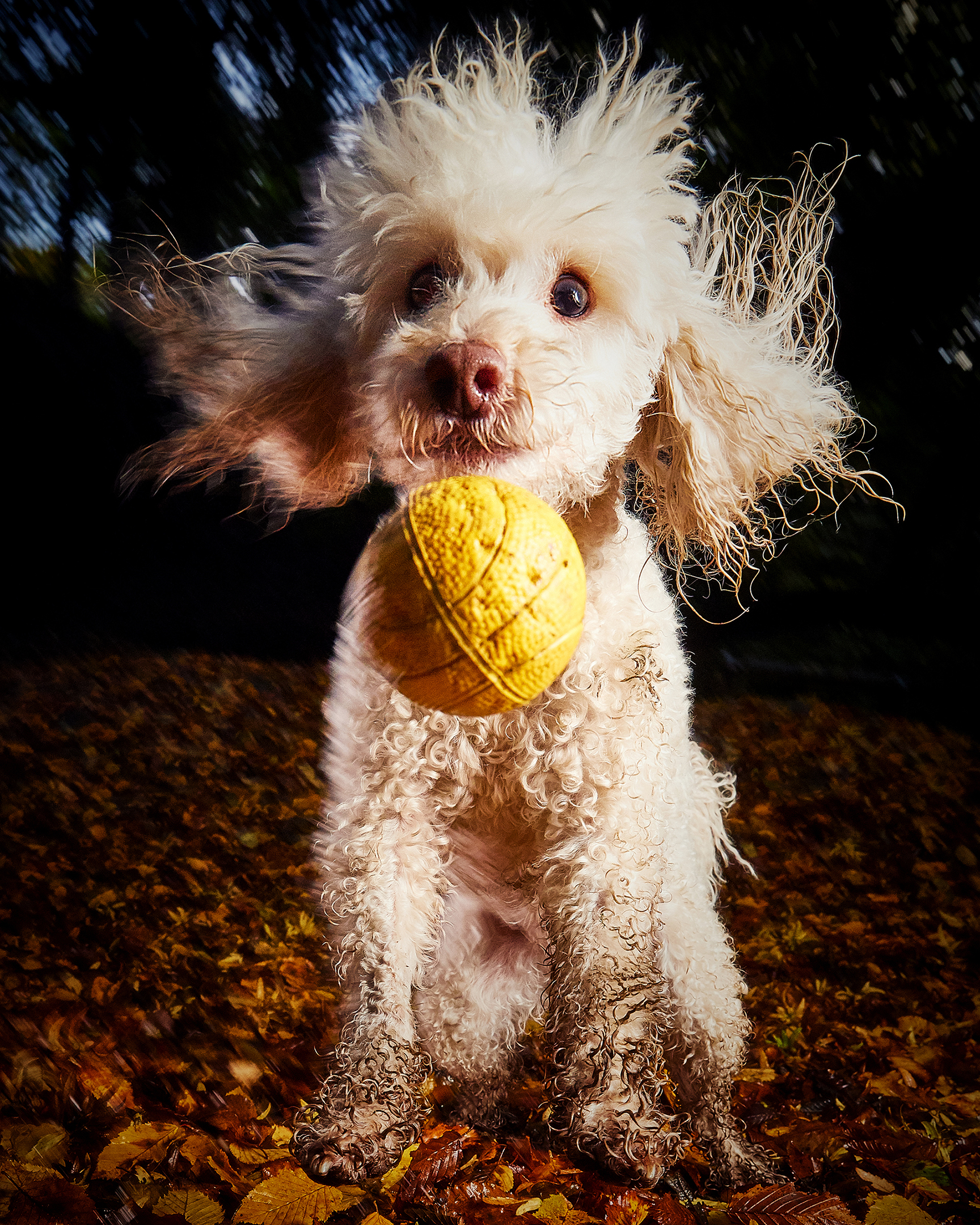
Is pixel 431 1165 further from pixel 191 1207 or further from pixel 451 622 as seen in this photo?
pixel 451 622

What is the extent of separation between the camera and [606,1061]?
3.80ft

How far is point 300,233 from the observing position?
154cm

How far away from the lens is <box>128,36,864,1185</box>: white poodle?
112cm

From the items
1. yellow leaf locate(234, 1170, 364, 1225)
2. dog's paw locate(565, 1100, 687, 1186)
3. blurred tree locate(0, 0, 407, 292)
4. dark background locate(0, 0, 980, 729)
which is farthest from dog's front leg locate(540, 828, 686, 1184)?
blurred tree locate(0, 0, 407, 292)

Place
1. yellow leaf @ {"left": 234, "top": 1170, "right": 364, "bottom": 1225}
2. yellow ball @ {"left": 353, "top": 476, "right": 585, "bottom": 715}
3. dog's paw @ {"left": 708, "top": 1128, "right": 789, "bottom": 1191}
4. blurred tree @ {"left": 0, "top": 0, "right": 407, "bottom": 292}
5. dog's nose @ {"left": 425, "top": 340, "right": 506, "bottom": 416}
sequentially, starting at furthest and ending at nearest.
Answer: blurred tree @ {"left": 0, "top": 0, "right": 407, "bottom": 292}, dog's paw @ {"left": 708, "top": 1128, "right": 789, "bottom": 1191}, yellow leaf @ {"left": 234, "top": 1170, "right": 364, "bottom": 1225}, dog's nose @ {"left": 425, "top": 340, "right": 506, "bottom": 416}, yellow ball @ {"left": 353, "top": 476, "right": 585, "bottom": 715}

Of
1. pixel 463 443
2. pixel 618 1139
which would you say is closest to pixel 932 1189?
pixel 618 1139

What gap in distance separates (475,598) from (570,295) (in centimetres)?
59

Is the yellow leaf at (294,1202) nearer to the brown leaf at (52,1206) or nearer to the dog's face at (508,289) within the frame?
the brown leaf at (52,1206)

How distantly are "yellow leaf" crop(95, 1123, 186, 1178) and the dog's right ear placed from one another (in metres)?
1.23

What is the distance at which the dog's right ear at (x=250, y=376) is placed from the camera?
4.72ft

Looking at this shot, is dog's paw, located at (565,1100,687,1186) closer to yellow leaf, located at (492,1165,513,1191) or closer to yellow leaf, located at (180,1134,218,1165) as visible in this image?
yellow leaf, located at (492,1165,513,1191)

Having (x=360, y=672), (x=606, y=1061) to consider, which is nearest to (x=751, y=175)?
(x=360, y=672)

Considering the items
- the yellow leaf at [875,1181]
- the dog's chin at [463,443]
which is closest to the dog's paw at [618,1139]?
the yellow leaf at [875,1181]

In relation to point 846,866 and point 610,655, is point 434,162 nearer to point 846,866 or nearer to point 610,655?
point 610,655
